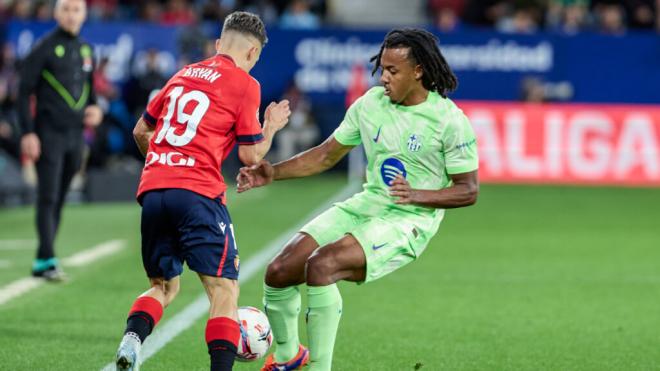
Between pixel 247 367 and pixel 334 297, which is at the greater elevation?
pixel 334 297

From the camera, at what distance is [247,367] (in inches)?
267

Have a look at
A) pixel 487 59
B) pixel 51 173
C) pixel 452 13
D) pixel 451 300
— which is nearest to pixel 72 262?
pixel 51 173

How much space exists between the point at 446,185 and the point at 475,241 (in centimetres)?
676

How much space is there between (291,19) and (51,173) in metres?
14.2

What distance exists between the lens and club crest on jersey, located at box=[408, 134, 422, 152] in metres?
6.35

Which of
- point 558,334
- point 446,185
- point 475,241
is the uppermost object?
point 446,185

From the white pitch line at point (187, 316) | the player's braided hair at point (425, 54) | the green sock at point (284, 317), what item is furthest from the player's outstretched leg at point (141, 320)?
the player's braided hair at point (425, 54)

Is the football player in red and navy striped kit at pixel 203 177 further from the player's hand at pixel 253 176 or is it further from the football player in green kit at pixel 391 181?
the football player in green kit at pixel 391 181

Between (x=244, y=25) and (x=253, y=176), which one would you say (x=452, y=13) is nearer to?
(x=253, y=176)

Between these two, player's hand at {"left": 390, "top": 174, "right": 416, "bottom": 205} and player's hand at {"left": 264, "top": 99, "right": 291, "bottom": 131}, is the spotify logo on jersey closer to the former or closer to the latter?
player's hand at {"left": 390, "top": 174, "right": 416, "bottom": 205}

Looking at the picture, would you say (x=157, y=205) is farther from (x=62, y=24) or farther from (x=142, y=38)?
(x=142, y=38)

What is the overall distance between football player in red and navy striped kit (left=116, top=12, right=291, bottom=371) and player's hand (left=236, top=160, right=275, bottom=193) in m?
0.20

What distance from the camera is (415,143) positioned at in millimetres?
6359

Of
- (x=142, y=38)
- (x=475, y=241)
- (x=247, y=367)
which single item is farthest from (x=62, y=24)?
(x=142, y=38)
